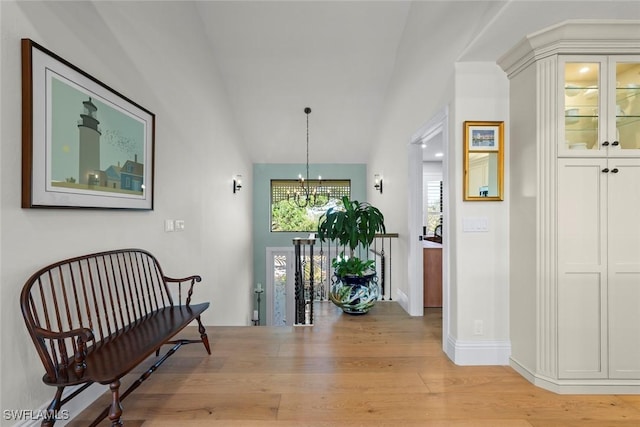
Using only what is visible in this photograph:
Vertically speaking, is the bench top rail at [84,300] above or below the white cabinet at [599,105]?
below

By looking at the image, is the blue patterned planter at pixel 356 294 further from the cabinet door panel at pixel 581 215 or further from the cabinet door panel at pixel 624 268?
the cabinet door panel at pixel 624 268

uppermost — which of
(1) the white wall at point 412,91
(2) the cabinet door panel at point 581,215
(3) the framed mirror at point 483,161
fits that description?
(1) the white wall at point 412,91

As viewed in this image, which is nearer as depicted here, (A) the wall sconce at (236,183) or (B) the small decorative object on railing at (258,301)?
(A) the wall sconce at (236,183)

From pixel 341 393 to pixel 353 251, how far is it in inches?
69.8

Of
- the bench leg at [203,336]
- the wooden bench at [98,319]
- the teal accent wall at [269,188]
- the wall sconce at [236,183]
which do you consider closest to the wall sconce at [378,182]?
the teal accent wall at [269,188]

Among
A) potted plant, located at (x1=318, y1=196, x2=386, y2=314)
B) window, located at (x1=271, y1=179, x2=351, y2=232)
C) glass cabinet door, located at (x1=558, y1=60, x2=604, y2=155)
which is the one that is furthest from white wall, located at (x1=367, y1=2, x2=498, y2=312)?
window, located at (x1=271, y1=179, x2=351, y2=232)

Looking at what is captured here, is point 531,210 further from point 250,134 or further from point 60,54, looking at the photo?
point 250,134

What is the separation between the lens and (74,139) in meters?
1.86

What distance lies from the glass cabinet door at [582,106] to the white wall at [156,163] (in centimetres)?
330

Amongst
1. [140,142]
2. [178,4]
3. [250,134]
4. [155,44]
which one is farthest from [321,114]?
[140,142]

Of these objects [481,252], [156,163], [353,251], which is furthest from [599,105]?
[156,163]

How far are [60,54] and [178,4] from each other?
6.77 ft

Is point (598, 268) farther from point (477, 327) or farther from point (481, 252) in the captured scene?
point (477, 327)

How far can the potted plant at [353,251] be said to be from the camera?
11.9ft
